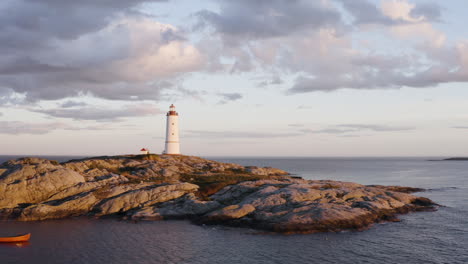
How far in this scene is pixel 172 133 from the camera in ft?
347

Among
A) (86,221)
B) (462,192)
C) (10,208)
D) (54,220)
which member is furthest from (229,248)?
(462,192)

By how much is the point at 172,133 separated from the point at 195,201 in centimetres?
5369

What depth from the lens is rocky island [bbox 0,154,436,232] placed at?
152 feet

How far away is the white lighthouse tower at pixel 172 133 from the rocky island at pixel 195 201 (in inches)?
1508

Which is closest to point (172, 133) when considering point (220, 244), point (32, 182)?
point (32, 182)

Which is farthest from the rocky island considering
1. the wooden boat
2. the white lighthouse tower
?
the white lighthouse tower

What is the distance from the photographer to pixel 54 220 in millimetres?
49844

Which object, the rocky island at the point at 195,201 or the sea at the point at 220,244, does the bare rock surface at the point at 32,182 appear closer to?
the rocky island at the point at 195,201

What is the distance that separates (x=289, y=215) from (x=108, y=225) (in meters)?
23.3

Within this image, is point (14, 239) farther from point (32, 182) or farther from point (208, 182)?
point (208, 182)

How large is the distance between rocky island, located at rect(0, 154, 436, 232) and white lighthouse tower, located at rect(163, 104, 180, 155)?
38292 millimetres

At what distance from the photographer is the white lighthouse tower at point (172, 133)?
10500 centimetres

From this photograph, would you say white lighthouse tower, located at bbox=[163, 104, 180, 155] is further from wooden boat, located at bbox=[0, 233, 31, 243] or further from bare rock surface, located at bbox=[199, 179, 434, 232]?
wooden boat, located at bbox=[0, 233, 31, 243]

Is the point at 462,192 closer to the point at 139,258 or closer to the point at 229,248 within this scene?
the point at 229,248
